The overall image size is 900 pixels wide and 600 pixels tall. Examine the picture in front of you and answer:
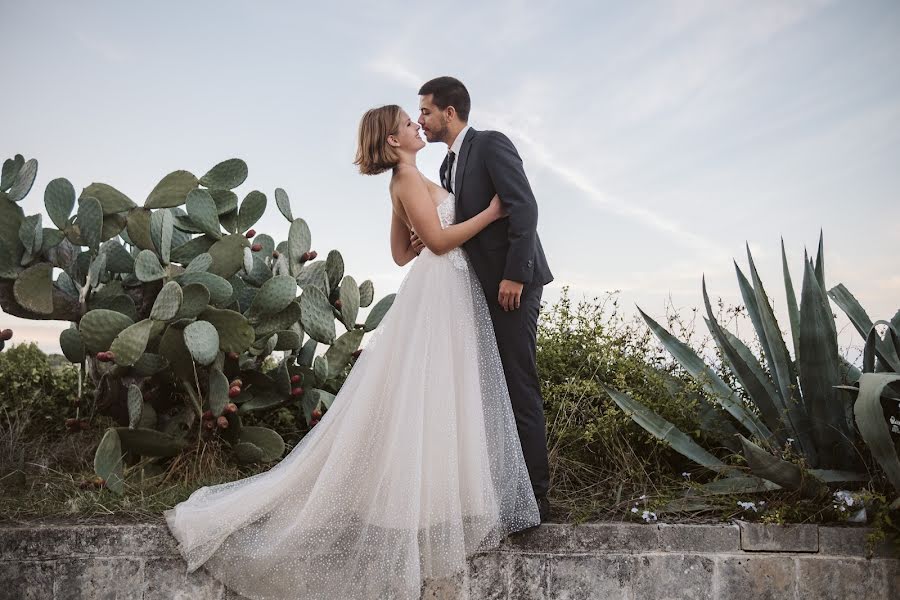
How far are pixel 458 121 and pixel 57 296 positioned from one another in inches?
114

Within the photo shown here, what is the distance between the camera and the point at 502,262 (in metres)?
3.53

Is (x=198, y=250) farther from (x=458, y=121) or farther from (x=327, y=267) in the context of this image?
(x=458, y=121)

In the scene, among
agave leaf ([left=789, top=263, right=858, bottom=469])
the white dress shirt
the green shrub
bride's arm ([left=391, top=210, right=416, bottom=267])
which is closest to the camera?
the white dress shirt

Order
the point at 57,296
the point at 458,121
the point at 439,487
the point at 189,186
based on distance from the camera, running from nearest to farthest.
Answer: the point at 439,487, the point at 458,121, the point at 57,296, the point at 189,186

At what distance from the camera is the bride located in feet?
11.2

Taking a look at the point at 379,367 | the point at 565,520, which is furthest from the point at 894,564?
the point at 379,367

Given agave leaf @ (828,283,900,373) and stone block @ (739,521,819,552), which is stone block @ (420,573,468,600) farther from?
agave leaf @ (828,283,900,373)

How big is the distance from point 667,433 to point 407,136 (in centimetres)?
205

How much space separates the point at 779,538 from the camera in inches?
148

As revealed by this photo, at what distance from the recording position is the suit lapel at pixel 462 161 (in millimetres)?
3563

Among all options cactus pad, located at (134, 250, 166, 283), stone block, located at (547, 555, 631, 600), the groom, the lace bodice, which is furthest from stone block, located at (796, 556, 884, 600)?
cactus pad, located at (134, 250, 166, 283)

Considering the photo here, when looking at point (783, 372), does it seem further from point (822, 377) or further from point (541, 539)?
point (541, 539)

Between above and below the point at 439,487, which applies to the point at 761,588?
below

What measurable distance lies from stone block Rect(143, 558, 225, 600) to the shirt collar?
7.26 ft
